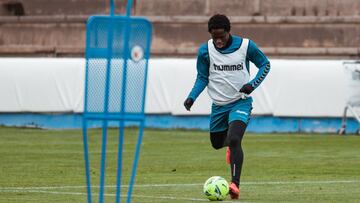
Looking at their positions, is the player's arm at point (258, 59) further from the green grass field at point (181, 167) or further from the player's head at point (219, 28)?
the green grass field at point (181, 167)

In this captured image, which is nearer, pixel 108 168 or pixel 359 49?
pixel 108 168

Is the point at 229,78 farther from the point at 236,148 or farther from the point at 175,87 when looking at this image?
the point at 175,87

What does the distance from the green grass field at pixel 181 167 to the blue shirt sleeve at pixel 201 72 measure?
121 cm

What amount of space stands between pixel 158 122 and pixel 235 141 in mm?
20195

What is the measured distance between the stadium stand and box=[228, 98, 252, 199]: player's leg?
90.9 ft

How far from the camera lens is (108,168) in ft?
64.0

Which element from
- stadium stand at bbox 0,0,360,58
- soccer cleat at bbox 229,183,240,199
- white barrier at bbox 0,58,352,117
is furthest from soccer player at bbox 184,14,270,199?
stadium stand at bbox 0,0,360,58

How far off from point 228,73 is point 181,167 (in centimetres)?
515

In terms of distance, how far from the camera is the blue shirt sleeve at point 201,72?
48.7 feet

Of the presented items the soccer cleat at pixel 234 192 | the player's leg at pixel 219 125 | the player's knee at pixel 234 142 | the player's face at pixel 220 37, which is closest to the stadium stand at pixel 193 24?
the player's leg at pixel 219 125

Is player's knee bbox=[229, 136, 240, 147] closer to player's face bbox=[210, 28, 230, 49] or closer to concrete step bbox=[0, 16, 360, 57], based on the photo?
player's face bbox=[210, 28, 230, 49]

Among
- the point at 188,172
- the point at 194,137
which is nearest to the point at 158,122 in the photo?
the point at 194,137

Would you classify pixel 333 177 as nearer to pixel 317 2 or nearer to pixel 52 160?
pixel 52 160

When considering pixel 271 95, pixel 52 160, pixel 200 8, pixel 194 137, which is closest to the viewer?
pixel 52 160
